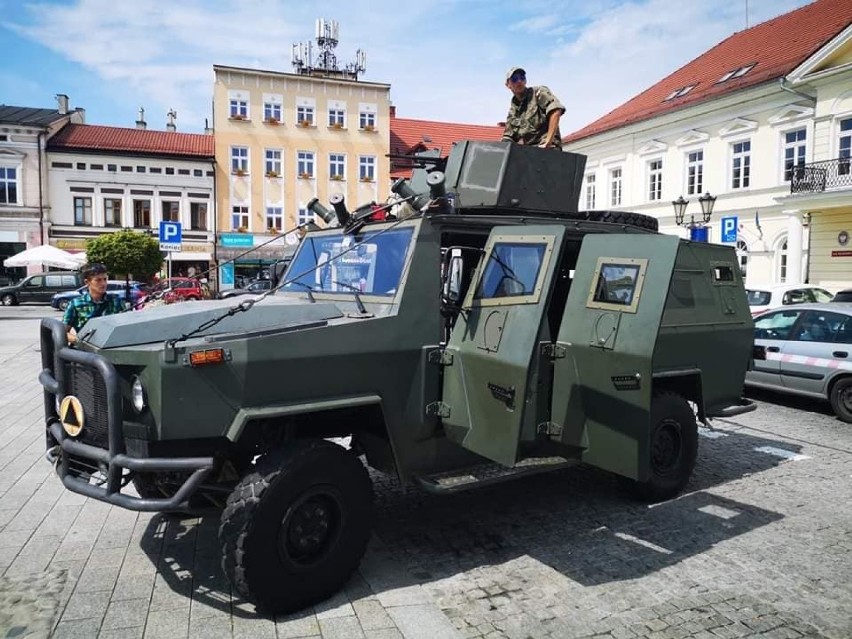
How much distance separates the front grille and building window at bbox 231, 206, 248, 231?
36.3 meters

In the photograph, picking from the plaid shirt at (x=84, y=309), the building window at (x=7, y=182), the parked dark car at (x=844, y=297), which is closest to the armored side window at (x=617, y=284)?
the plaid shirt at (x=84, y=309)

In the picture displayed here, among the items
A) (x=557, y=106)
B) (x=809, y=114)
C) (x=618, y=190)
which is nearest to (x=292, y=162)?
(x=618, y=190)

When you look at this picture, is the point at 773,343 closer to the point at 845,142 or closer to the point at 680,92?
the point at 845,142

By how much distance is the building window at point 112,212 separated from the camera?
3694 centimetres

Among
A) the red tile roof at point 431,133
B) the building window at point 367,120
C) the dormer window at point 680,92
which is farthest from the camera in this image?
the red tile roof at point 431,133

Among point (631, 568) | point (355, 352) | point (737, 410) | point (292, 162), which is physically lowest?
point (631, 568)

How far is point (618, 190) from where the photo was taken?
30.2m

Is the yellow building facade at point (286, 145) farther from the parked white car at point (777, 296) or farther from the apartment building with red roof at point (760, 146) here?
the parked white car at point (777, 296)

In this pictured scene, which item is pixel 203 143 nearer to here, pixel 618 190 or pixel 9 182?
pixel 9 182

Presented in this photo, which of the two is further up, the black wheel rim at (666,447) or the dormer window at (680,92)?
the dormer window at (680,92)

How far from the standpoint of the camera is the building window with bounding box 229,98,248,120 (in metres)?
37.9

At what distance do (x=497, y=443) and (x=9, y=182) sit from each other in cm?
3955

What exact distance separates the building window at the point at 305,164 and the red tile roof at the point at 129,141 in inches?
193

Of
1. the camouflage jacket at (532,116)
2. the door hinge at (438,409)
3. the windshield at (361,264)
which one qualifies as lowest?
the door hinge at (438,409)
